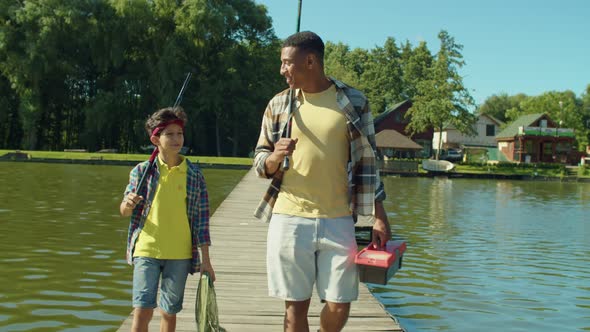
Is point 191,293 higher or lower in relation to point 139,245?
lower

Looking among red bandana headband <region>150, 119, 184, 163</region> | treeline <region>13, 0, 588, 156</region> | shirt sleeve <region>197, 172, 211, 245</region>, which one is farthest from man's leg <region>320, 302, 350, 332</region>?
treeline <region>13, 0, 588, 156</region>

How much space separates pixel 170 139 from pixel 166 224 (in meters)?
0.48

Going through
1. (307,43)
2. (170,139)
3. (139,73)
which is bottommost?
(170,139)

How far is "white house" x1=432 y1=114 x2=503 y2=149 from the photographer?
7616 cm

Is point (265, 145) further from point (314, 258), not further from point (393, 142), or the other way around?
point (393, 142)

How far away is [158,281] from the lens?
3441 millimetres

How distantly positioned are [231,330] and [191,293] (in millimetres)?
1184

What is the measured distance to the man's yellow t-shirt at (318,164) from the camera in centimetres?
306

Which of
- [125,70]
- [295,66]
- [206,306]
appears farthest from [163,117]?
[125,70]

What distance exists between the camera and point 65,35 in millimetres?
43906

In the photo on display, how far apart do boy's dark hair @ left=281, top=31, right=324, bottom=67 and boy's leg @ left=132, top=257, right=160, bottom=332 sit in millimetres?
1390

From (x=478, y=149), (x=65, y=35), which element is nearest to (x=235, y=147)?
(x=65, y=35)

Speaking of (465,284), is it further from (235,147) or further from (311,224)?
(235,147)

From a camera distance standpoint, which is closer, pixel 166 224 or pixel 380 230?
pixel 380 230
